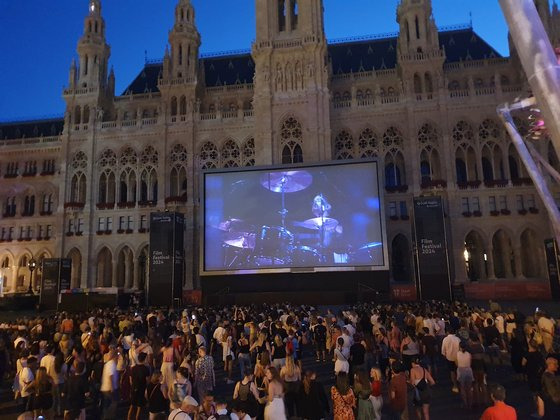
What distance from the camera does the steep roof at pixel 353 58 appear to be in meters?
50.6

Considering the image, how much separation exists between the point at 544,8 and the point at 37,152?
5488cm

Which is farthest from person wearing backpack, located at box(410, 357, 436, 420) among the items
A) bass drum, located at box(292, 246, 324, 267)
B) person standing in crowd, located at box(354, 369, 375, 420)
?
bass drum, located at box(292, 246, 324, 267)

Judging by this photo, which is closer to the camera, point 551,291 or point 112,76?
point 551,291

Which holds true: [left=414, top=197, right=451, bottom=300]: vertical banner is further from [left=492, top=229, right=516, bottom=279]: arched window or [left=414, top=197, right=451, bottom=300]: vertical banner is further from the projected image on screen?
[left=492, top=229, right=516, bottom=279]: arched window

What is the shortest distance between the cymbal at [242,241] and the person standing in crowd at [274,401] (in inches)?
1097

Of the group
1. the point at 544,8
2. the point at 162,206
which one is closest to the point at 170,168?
the point at 162,206

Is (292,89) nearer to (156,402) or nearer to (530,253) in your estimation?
(530,253)

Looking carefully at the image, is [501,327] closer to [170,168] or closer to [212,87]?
[170,168]

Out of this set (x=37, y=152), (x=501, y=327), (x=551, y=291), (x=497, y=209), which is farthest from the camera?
(x=37, y=152)

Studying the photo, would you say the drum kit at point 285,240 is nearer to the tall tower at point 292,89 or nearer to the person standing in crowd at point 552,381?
the tall tower at point 292,89

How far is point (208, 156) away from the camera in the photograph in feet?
151

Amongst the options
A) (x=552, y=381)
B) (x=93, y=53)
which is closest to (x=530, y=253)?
(x=552, y=381)

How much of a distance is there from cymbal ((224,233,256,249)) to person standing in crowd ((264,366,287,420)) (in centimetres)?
2787

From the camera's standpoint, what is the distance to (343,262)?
112 ft
